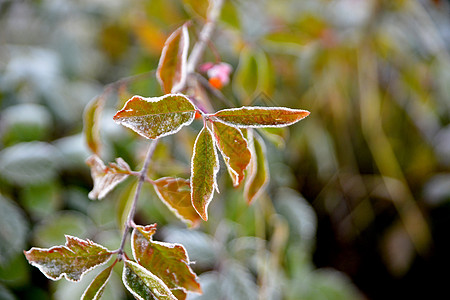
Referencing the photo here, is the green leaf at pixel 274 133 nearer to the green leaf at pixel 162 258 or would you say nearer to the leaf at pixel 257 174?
the leaf at pixel 257 174

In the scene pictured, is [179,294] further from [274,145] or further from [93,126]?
[274,145]

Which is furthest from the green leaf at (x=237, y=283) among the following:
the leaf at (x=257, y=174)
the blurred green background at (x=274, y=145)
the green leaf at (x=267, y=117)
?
the green leaf at (x=267, y=117)

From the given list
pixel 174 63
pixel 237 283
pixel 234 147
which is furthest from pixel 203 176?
pixel 237 283

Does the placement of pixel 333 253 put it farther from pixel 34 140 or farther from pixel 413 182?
pixel 34 140

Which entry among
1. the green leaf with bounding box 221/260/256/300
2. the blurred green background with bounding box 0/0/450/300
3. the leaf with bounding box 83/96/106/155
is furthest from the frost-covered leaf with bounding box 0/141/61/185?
the green leaf with bounding box 221/260/256/300

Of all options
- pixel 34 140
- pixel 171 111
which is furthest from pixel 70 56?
pixel 171 111

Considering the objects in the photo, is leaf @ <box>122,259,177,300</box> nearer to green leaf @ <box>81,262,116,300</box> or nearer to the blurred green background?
green leaf @ <box>81,262,116,300</box>
